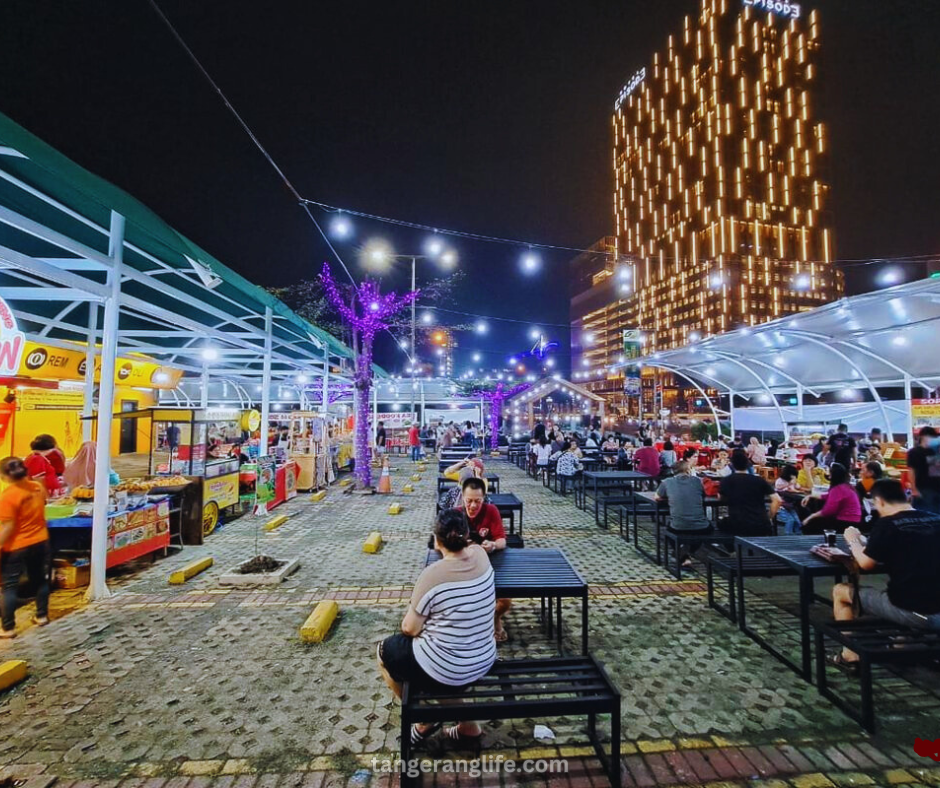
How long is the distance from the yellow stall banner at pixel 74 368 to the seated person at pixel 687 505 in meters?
9.60

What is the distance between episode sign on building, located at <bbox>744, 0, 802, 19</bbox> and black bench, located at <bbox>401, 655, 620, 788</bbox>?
131 metres

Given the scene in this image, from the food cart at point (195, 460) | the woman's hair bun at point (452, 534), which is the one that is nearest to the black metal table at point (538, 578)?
the woman's hair bun at point (452, 534)

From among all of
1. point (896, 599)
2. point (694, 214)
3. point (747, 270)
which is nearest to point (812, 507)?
point (896, 599)

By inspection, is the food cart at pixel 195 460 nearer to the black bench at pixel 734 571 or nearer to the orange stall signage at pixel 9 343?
the orange stall signage at pixel 9 343

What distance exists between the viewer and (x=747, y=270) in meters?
76.2

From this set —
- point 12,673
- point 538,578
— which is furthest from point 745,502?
point 12,673

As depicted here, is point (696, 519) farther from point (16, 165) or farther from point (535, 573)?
point (16, 165)

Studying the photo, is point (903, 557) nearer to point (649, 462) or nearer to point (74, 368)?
point (649, 462)

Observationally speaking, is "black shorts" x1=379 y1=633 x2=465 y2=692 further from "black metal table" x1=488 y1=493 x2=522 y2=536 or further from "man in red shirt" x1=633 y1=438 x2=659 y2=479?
"man in red shirt" x1=633 y1=438 x2=659 y2=479

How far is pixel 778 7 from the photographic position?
89.9 m

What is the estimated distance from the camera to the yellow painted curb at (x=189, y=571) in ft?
18.2

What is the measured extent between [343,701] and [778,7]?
135m

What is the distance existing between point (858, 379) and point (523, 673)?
17.1m

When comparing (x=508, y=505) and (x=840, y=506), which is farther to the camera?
(x=508, y=505)
